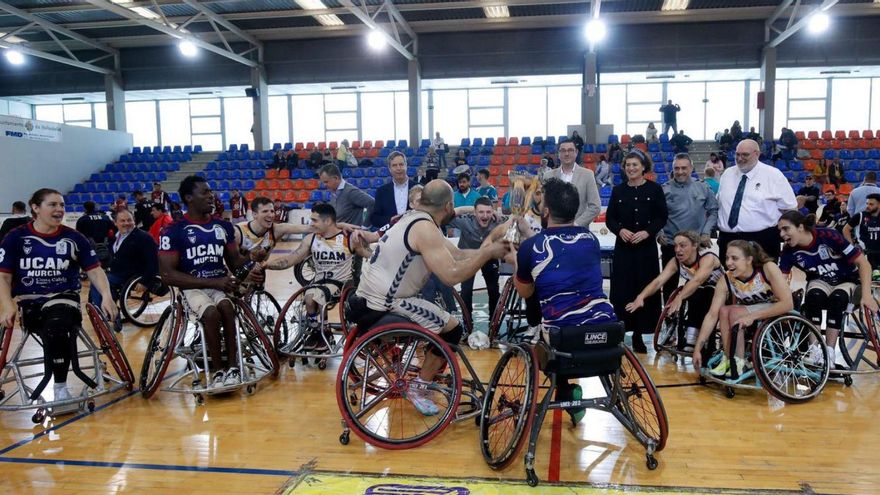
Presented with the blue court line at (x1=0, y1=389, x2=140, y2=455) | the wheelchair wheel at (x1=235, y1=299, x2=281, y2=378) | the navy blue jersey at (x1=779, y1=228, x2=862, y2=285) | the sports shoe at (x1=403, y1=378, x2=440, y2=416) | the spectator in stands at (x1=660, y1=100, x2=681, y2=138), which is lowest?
the blue court line at (x1=0, y1=389, x2=140, y2=455)

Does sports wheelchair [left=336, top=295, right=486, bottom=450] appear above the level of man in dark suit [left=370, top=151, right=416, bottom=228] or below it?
below

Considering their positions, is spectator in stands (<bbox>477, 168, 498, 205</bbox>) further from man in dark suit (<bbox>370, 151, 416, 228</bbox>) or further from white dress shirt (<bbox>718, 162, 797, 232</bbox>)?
white dress shirt (<bbox>718, 162, 797, 232</bbox>)

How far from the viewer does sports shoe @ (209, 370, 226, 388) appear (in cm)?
357

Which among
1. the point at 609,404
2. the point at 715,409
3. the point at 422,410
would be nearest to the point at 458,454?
the point at 422,410

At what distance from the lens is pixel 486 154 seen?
55.3ft

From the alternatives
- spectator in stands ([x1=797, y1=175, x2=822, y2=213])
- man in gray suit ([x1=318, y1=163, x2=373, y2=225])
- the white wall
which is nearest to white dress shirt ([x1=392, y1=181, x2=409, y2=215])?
man in gray suit ([x1=318, y1=163, x2=373, y2=225])

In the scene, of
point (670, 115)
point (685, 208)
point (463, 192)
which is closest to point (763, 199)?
point (685, 208)

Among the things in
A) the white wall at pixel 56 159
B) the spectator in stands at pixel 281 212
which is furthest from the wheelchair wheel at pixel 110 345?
the white wall at pixel 56 159

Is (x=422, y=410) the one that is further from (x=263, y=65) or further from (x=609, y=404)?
(x=263, y=65)

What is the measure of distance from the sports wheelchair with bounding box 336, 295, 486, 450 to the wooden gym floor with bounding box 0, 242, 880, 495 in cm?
10

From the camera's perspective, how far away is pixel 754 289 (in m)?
3.59

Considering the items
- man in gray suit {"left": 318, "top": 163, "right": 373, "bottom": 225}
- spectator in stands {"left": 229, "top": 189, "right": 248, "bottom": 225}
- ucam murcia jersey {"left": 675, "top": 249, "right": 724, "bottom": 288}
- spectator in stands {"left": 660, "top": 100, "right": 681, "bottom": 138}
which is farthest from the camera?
spectator in stands {"left": 660, "top": 100, "right": 681, "bottom": 138}

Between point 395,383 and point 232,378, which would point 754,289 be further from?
point 232,378

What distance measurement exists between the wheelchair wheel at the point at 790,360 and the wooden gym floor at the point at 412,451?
11 centimetres
